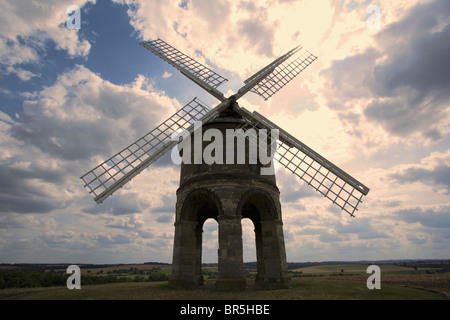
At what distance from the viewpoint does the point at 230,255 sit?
45.8 feet

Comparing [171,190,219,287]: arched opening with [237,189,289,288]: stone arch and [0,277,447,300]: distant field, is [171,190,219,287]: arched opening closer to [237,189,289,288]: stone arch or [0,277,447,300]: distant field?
[0,277,447,300]: distant field

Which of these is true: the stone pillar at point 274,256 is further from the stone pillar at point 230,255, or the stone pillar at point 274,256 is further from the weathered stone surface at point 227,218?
the stone pillar at point 230,255

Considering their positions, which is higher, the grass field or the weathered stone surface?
the weathered stone surface

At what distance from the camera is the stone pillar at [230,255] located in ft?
44.3

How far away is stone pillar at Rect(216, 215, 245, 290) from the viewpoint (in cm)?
1352

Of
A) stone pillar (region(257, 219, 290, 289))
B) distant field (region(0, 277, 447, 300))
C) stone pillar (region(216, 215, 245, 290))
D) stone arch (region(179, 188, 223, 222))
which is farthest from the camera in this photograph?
stone arch (region(179, 188, 223, 222))

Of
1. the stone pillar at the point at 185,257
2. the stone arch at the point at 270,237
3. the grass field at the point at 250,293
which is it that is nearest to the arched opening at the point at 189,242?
the stone pillar at the point at 185,257

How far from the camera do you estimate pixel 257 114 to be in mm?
18469

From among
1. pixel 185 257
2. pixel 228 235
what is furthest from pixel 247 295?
pixel 185 257

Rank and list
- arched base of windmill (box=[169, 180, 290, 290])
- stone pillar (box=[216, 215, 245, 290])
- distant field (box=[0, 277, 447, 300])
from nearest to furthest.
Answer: distant field (box=[0, 277, 447, 300]) < stone pillar (box=[216, 215, 245, 290]) < arched base of windmill (box=[169, 180, 290, 290])

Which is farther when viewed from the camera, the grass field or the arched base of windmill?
the arched base of windmill

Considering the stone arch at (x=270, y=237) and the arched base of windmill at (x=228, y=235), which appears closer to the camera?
the arched base of windmill at (x=228, y=235)

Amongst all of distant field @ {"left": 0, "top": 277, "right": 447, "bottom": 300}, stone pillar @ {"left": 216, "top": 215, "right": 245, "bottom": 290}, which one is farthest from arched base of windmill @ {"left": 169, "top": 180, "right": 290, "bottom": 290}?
distant field @ {"left": 0, "top": 277, "right": 447, "bottom": 300}
